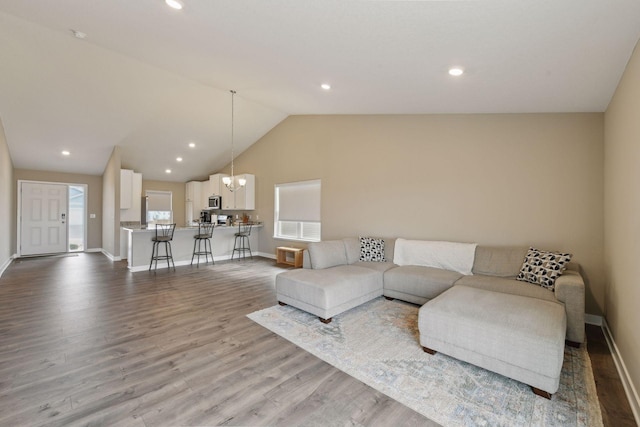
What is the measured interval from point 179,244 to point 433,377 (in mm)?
5922

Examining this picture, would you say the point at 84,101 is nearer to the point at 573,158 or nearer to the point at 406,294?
the point at 406,294

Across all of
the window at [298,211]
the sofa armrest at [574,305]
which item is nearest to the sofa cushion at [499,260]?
the sofa armrest at [574,305]

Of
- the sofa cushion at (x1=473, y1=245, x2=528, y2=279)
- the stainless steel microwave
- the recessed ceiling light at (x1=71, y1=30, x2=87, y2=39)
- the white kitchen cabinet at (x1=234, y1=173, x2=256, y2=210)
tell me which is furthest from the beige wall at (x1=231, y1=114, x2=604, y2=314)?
the recessed ceiling light at (x1=71, y1=30, x2=87, y2=39)

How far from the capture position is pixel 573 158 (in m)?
3.47

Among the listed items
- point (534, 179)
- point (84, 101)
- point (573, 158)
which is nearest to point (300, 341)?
point (534, 179)

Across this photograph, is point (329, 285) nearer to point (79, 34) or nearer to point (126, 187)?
point (79, 34)

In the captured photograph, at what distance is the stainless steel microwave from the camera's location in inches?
330

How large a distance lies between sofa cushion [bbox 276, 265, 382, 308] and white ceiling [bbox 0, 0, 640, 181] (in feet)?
8.03

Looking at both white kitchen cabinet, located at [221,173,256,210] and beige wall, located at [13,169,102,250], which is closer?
white kitchen cabinet, located at [221,173,256,210]

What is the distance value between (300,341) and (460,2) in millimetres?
3003

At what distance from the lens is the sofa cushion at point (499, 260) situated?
11.5ft

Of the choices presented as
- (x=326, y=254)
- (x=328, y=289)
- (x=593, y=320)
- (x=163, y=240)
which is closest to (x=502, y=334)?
(x=328, y=289)

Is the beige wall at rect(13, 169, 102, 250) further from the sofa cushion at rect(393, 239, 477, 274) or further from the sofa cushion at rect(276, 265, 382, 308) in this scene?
the sofa cushion at rect(393, 239, 477, 274)

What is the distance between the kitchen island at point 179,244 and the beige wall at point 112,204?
242 mm
